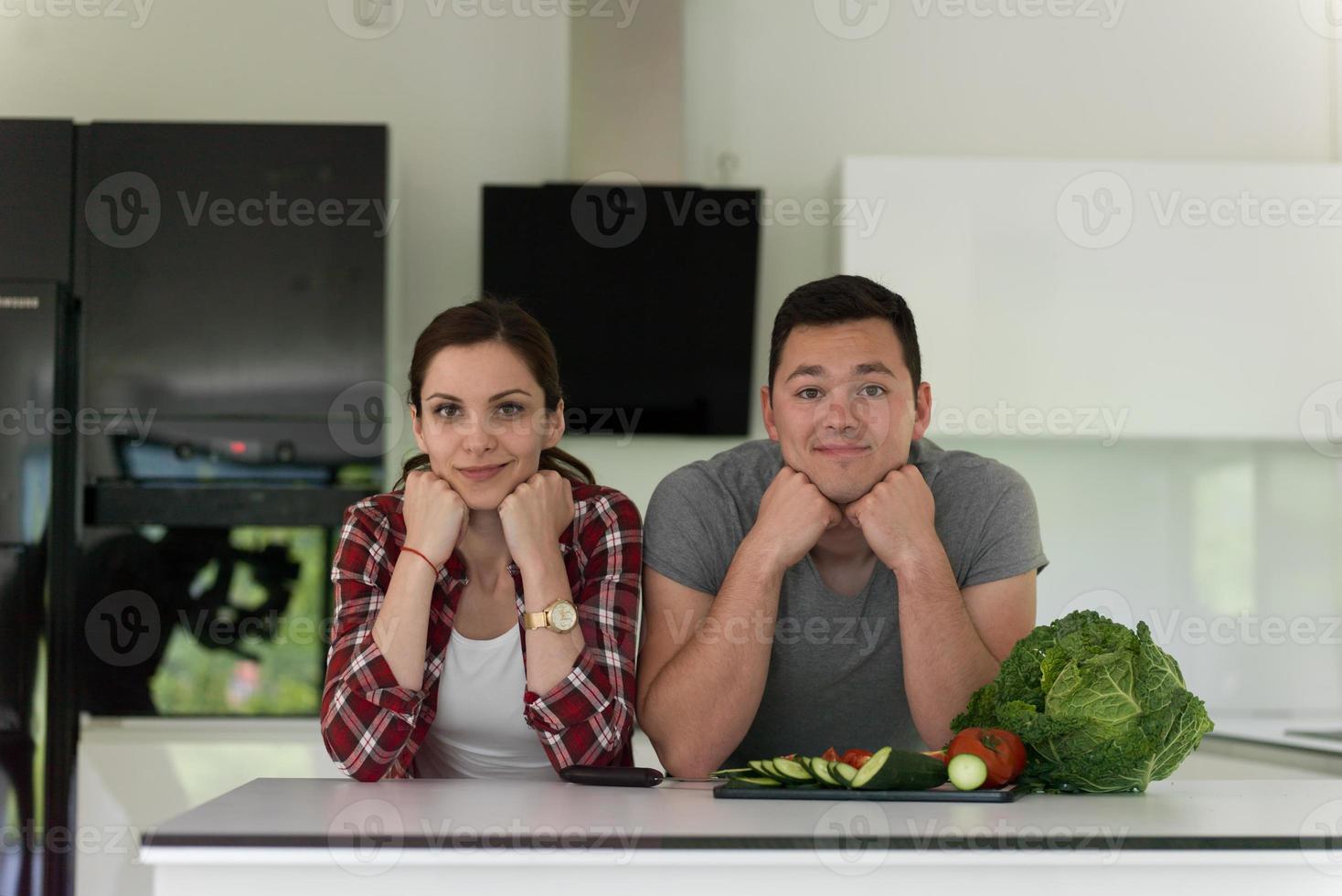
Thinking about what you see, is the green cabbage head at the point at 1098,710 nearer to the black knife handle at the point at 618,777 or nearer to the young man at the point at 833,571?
the young man at the point at 833,571

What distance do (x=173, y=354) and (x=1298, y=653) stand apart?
119 inches

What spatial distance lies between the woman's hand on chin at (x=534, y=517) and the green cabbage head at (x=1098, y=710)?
629mm

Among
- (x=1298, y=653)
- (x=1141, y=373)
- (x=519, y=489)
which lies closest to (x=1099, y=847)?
(x=519, y=489)

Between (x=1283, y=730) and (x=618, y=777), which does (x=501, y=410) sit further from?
(x=1283, y=730)

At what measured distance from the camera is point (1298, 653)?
143 inches

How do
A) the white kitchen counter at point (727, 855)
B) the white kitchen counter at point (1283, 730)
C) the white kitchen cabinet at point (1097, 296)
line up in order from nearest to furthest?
the white kitchen counter at point (727, 855), the white kitchen counter at point (1283, 730), the white kitchen cabinet at point (1097, 296)

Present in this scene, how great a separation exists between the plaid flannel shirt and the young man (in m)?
0.07

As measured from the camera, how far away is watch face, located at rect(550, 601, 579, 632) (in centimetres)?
171

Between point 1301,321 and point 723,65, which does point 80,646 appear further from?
point 1301,321

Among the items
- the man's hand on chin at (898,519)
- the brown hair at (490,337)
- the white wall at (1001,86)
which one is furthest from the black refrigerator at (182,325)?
the man's hand on chin at (898,519)

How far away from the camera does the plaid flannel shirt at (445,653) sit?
165 centimetres

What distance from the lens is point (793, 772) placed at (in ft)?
4.64

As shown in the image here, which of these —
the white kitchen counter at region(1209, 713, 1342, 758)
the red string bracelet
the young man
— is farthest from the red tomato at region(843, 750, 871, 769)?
the white kitchen counter at region(1209, 713, 1342, 758)

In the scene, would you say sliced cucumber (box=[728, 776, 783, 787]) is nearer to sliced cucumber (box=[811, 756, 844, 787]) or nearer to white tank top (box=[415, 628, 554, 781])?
sliced cucumber (box=[811, 756, 844, 787])
